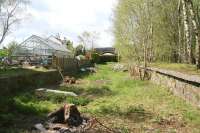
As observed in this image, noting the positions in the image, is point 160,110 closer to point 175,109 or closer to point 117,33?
point 175,109

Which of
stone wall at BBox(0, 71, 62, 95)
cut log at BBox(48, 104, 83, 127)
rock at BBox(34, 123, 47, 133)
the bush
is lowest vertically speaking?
rock at BBox(34, 123, 47, 133)

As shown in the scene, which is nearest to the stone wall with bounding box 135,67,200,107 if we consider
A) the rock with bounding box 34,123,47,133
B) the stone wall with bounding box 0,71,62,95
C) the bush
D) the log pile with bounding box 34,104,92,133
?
the log pile with bounding box 34,104,92,133

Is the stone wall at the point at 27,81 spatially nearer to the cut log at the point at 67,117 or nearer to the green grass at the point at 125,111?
the green grass at the point at 125,111

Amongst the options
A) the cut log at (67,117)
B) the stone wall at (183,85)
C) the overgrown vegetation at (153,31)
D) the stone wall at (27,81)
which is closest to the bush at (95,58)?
the overgrown vegetation at (153,31)

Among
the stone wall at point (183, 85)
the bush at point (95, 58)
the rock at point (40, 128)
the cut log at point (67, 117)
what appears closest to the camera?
the rock at point (40, 128)

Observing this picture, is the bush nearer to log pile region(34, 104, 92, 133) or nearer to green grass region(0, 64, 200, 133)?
green grass region(0, 64, 200, 133)

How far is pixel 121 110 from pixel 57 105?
8.77 ft

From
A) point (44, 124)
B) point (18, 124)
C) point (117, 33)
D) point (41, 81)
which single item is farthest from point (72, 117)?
point (117, 33)

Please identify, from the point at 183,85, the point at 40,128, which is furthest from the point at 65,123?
the point at 183,85

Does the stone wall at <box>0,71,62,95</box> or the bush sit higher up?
the bush

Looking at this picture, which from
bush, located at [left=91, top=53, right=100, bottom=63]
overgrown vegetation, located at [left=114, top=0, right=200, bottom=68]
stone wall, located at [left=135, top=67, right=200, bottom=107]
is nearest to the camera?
stone wall, located at [left=135, top=67, right=200, bottom=107]

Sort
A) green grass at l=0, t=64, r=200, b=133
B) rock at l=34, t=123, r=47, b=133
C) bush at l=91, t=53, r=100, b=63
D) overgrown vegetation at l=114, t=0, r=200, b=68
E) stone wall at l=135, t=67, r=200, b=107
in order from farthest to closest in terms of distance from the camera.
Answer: bush at l=91, t=53, r=100, b=63
overgrown vegetation at l=114, t=0, r=200, b=68
stone wall at l=135, t=67, r=200, b=107
green grass at l=0, t=64, r=200, b=133
rock at l=34, t=123, r=47, b=133

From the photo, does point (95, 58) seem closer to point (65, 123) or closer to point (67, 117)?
point (67, 117)

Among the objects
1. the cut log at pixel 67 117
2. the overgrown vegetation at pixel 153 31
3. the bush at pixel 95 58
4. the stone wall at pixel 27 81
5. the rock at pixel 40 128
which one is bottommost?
the rock at pixel 40 128
